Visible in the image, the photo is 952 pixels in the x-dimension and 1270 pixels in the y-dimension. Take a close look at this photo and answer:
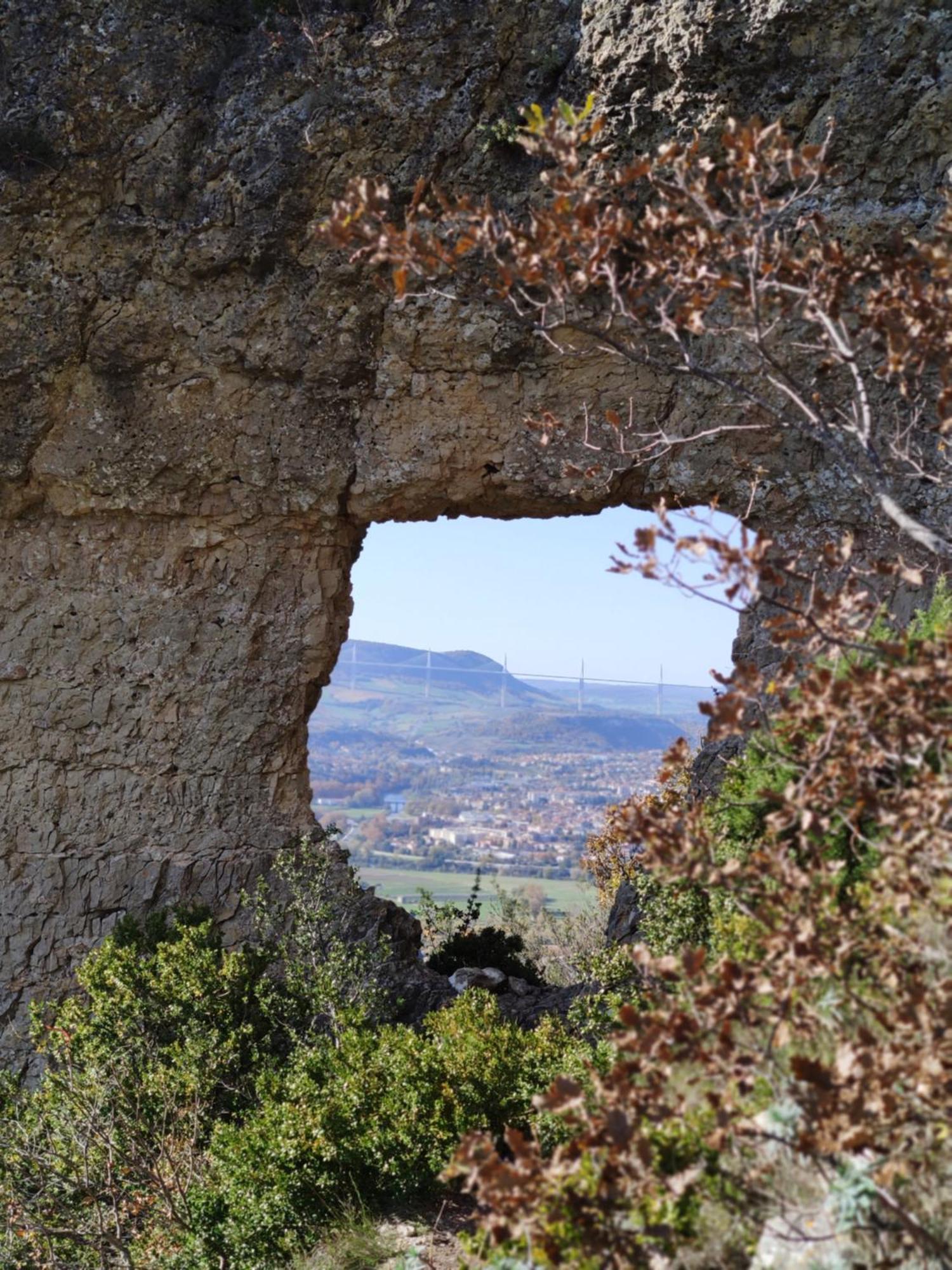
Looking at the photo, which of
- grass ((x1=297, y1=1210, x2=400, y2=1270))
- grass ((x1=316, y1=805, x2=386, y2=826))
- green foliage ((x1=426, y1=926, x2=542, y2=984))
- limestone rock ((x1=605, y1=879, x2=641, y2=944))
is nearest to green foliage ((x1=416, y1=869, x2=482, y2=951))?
green foliage ((x1=426, y1=926, x2=542, y2=984))

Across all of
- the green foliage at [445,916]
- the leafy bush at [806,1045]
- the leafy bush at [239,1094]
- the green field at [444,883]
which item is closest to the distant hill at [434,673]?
the green field at [444,883]

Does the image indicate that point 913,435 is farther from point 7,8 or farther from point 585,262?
point 7,8

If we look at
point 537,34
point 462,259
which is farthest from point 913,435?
point 537,34

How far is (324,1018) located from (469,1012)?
213 centimetres

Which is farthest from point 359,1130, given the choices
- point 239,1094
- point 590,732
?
point 590,732

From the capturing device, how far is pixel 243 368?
36.8ft

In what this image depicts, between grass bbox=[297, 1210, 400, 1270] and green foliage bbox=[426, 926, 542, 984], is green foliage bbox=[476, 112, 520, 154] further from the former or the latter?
green foliage bbox=[426, 926, 542, 984]

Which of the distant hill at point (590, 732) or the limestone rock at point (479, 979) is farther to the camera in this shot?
the distant hill at point (590, 732)

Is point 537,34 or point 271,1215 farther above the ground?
point 537,34

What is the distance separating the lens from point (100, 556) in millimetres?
11805

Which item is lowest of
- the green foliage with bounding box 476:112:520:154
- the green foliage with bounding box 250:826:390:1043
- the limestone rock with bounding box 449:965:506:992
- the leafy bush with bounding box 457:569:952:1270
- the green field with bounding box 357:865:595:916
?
the green field with bounding box 357:865:595:916

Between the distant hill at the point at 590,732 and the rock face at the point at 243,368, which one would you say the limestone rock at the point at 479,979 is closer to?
the rock face at the point at 243,368

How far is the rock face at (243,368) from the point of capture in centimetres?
996

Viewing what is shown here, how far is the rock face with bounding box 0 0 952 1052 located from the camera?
9961 mm
